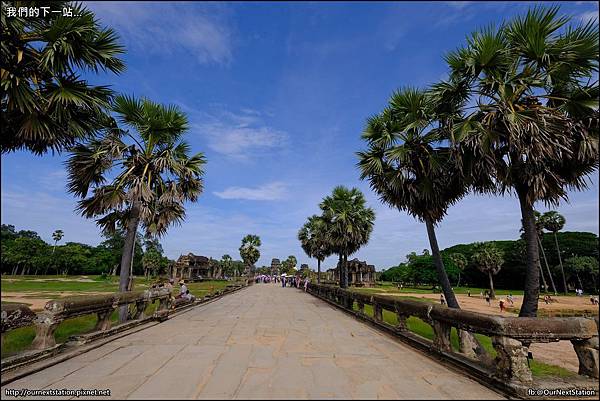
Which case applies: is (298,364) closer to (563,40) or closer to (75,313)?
(75,313)

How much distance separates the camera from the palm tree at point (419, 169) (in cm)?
891

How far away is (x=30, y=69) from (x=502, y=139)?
9396mm

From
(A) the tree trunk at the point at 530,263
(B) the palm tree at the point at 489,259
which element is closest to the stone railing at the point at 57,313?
(A) the tree trunk at the point at 530,263

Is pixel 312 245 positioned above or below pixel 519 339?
above

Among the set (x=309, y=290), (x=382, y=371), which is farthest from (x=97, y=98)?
(x=309, y=290)

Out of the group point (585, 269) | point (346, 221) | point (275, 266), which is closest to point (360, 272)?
point (275, 266)

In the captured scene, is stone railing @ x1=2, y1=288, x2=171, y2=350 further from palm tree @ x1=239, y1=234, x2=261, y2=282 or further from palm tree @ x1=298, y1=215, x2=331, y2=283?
palm tree @ x1=239, y1=234, x2=261, y2=282

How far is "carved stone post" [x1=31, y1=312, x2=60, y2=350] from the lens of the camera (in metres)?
5.05

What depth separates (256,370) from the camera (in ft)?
14.7

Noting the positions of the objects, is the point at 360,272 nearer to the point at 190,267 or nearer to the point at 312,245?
the point at 312,245

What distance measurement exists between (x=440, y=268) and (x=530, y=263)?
8.40ft

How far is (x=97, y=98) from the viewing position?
22.4ft

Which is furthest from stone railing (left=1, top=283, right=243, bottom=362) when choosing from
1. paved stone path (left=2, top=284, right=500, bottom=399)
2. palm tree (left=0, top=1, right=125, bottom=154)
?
palm tree (left=0, top=1, right=125, bottom=154)

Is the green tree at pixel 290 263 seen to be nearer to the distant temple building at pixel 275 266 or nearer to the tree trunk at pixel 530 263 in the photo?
the distant temple building at pixel 275 266
